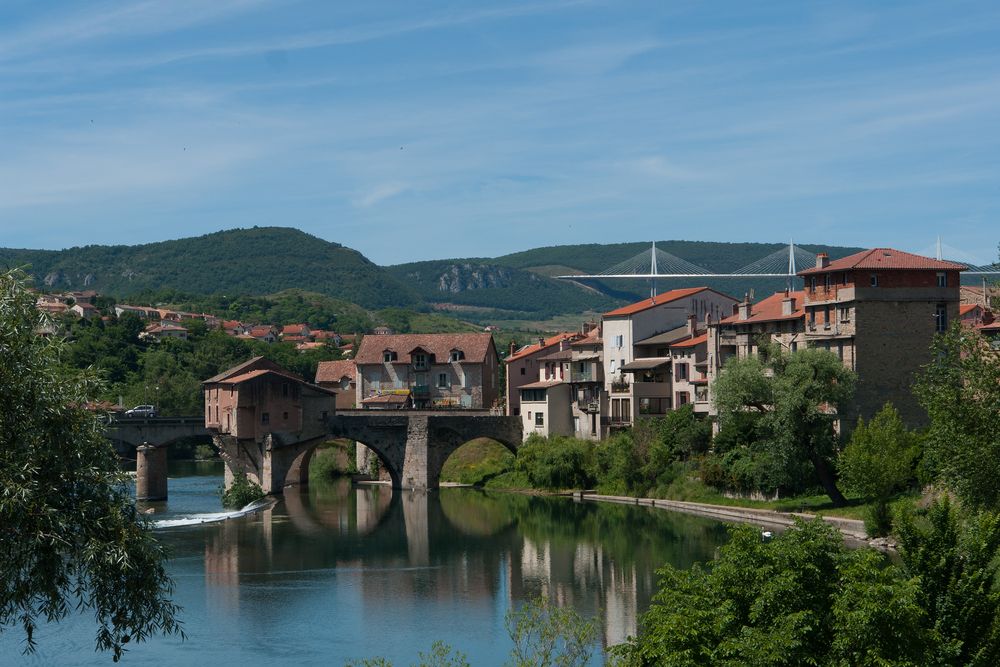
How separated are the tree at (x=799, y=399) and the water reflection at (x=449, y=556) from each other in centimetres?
470

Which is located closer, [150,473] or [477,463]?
[150,473]

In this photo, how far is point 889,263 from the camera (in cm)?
6391

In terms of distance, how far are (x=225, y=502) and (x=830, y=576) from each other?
170 ft

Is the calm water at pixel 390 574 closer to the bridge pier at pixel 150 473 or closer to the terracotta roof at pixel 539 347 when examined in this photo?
the bridge pier at pixel 150 473

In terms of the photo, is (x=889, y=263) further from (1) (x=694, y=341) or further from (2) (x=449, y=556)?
(2) (x=449, y=556)

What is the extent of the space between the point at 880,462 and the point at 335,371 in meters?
63.6

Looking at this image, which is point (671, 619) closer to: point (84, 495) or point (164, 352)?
point (84, 495)

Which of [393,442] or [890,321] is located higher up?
[890,321]

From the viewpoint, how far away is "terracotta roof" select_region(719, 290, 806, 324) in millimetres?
69188

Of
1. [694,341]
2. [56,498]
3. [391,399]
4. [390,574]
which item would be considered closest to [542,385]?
[694,341]

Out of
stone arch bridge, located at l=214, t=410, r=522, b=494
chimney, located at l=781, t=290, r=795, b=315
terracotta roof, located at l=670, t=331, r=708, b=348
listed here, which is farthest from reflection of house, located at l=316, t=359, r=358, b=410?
chimney, located at l=781, t=290, r=795, b=315

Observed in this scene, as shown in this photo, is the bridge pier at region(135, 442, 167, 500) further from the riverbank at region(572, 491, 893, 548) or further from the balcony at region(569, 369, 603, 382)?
the balcony at region(569, 369, 603, 382)

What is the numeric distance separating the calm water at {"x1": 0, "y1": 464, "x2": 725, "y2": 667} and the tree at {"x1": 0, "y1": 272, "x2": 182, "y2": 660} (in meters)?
12.4

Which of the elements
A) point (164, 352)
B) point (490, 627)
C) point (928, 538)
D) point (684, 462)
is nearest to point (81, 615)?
point (490, 627)
